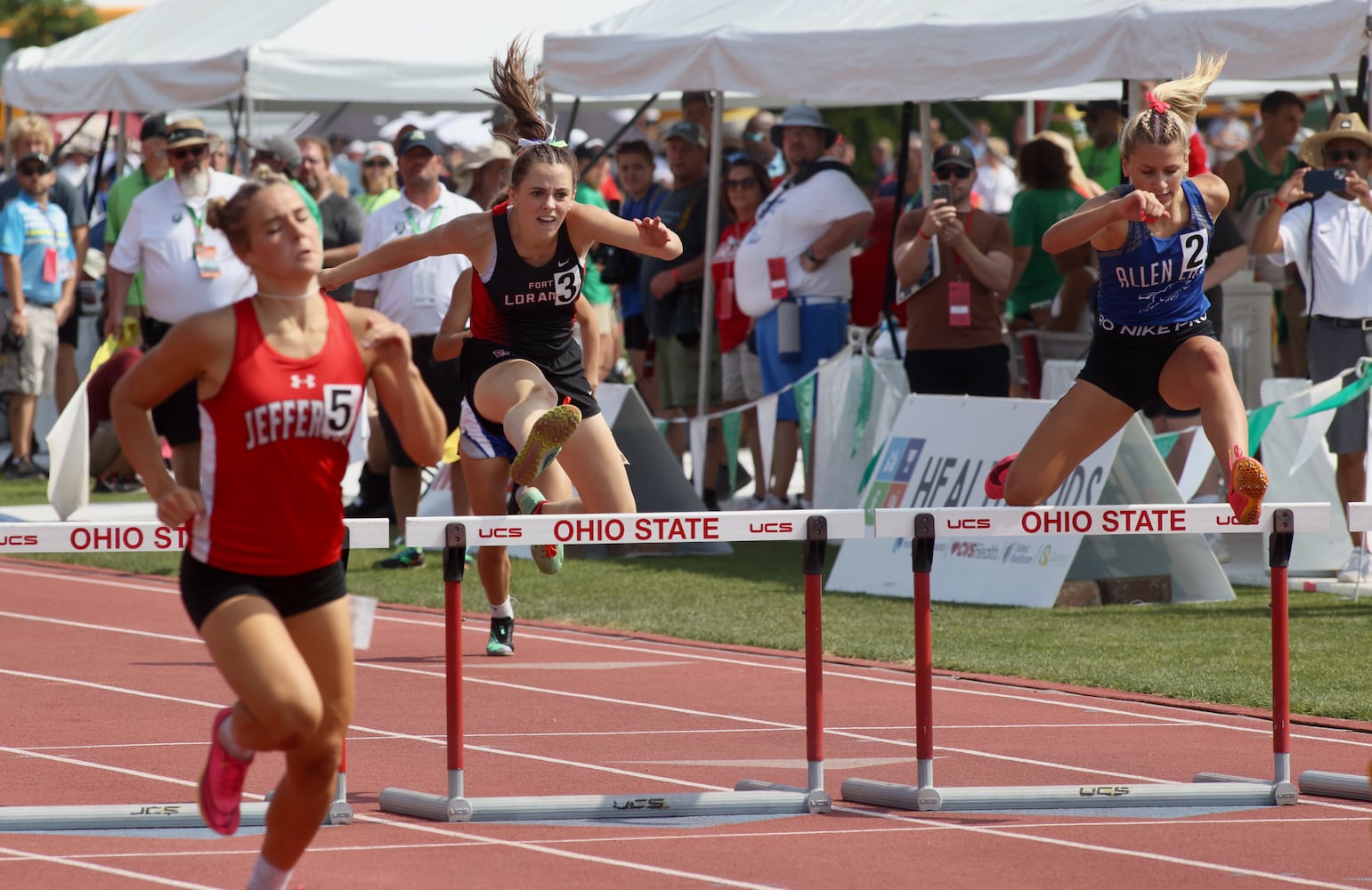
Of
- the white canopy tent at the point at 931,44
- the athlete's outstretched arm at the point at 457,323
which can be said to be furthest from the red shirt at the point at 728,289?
the athlete's outstretched arm at the point at 457,323

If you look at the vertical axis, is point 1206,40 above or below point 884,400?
above

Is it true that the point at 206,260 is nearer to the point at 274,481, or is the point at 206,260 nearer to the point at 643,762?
the point at 643,762

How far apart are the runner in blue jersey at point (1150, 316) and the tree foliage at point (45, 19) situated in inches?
1502

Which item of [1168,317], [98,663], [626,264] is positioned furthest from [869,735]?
[626,264]

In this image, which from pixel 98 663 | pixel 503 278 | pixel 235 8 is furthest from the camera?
pixel 235 8

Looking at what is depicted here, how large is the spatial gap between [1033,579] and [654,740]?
3.67 meters

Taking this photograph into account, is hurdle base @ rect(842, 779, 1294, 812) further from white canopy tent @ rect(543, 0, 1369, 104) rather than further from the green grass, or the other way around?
white canopy tent @ rect(543, 0, 1369, 104)

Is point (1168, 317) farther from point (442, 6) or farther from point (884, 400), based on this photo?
point (442, 6)

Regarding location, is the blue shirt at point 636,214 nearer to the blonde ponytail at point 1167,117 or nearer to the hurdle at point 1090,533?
the blonde ponytail at point 1167,117

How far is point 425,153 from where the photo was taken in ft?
40.7

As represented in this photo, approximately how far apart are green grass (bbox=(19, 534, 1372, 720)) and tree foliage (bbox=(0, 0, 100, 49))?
32562mm

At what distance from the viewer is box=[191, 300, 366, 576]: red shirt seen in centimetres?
496

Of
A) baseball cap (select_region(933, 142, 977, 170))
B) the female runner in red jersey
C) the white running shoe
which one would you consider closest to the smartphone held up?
the white running shoe

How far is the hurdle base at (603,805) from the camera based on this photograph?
6457 millimetres
